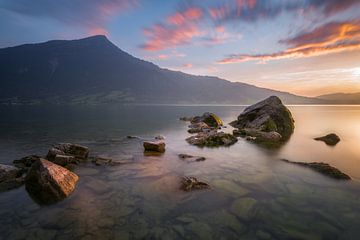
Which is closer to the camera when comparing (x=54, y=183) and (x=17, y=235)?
(x=17, y=235)

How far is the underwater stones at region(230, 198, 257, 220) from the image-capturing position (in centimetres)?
1063

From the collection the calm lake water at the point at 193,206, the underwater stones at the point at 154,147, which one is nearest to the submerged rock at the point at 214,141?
the underwater stones at the point at 154,147

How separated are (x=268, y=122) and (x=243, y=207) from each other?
29341 mm

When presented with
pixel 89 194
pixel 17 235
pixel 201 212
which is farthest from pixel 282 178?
pixel 17 235

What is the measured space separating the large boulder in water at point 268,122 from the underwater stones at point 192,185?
→ 2007cm

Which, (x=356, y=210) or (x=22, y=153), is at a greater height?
(x=356, y=210)

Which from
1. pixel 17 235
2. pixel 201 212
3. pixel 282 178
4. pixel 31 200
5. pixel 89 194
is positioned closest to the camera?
pixel 17 235

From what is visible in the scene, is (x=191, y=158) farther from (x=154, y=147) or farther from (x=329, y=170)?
(x=329, y=170)

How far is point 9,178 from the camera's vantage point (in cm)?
1431

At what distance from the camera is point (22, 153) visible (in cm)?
2311

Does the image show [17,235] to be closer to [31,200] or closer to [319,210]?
[31,200]

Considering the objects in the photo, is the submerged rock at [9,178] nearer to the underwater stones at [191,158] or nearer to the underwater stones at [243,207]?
the underwater stones at [191,158]

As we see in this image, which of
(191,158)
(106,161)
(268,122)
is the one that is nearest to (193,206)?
(191,158)

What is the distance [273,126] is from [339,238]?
31.1 meters
